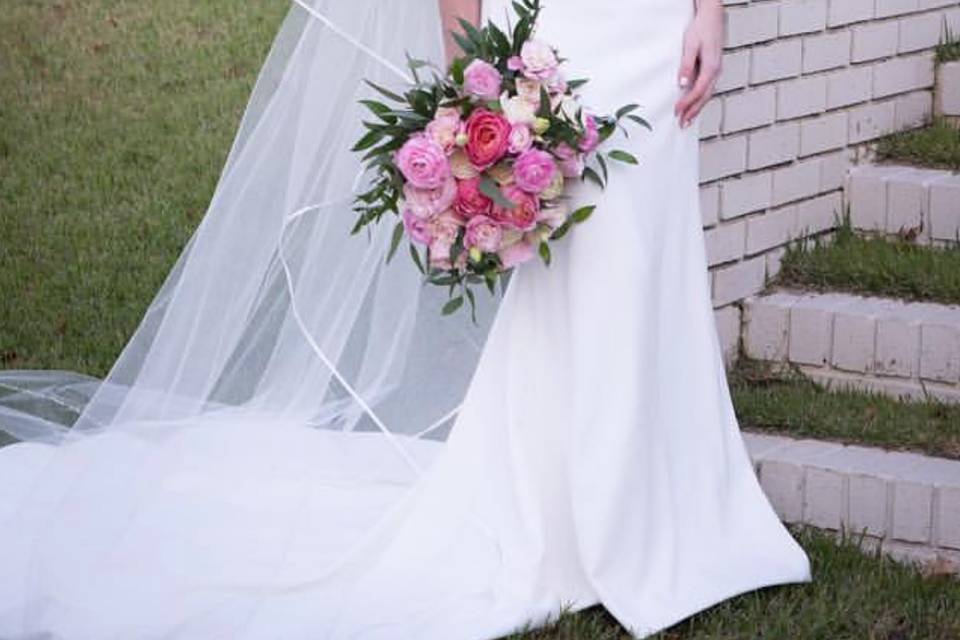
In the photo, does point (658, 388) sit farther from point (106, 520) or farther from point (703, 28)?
point (106, 520)

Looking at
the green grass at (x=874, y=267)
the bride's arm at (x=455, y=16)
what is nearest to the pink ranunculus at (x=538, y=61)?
the bride's arm at (x=455, y=16)

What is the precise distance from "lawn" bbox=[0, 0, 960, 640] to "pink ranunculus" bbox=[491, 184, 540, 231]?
37.1 inches

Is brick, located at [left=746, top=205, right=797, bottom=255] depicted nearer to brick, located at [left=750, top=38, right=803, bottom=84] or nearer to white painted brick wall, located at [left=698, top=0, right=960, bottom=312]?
white painted brick wall, located at [left=698, top=0, right=960, bottom=312]

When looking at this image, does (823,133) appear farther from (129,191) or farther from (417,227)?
(129,191)

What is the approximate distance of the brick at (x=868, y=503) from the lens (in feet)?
16.4

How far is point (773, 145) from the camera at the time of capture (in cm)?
609

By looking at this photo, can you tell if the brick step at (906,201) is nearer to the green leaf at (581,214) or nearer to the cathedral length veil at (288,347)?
the cathedral length veil at (288,347)

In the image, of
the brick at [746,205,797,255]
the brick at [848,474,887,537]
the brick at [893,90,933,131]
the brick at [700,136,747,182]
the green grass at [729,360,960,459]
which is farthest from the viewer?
the brick at [893,90,933,131]

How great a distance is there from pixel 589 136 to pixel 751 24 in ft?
5.77

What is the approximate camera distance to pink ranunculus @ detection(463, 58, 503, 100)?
4.18m

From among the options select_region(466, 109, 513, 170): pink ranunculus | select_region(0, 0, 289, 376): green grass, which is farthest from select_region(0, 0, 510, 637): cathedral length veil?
select_region(0, 0, 289, 376): green grass

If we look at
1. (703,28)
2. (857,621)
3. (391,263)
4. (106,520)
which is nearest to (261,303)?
(391,263)

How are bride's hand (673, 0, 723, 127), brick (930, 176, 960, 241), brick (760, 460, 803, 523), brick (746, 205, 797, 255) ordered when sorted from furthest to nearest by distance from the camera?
brick (930, 176, 960, 241)
brick (746, 205, 797, 255)
brick (760, 460, 803, 523)
bride's hand (673, 0, 723, 127)

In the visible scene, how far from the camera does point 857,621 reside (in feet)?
14.9
